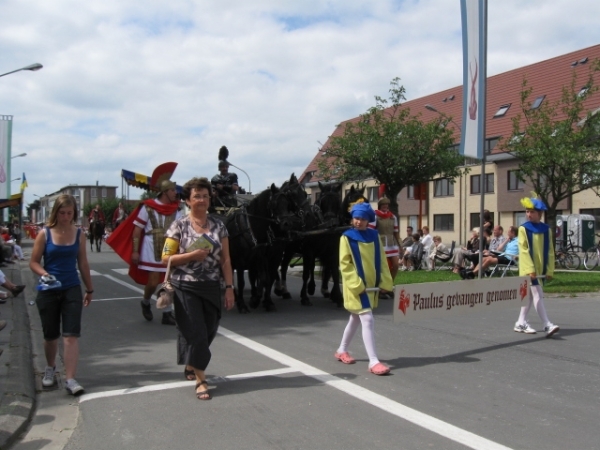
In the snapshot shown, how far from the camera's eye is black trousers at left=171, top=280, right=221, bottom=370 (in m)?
5.60

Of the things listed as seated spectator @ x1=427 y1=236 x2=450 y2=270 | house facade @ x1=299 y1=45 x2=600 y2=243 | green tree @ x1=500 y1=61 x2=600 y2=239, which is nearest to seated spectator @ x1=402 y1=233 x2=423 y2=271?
seated spectator @ x1=427 y1=236 x2=450 y2=270

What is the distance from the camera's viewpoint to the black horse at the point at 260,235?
10438 millimetres

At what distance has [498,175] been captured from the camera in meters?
45.9

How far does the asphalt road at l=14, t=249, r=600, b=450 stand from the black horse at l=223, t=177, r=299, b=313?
1.49m

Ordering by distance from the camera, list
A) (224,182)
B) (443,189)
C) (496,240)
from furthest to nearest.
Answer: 1. (443,189)
2. (496,240)
3. (224,182)

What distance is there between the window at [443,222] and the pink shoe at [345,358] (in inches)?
1770

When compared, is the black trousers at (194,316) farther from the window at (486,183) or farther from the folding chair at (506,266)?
the window at (486,183)

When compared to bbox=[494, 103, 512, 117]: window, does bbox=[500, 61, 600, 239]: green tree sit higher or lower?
lower

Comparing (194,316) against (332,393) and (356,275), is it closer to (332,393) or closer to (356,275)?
(332,393)

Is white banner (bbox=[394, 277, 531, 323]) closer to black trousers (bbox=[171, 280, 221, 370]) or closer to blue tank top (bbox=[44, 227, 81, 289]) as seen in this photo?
black trousers (bbox=[171, 280, 221, 370])

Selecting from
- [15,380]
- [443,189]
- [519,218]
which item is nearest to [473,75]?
[15,380]

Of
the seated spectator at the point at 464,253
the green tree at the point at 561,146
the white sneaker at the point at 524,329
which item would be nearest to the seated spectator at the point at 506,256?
the seated spectator at the point at 464,253

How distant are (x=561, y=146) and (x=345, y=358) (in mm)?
13757

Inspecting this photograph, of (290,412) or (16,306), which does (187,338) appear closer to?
(290,412)
